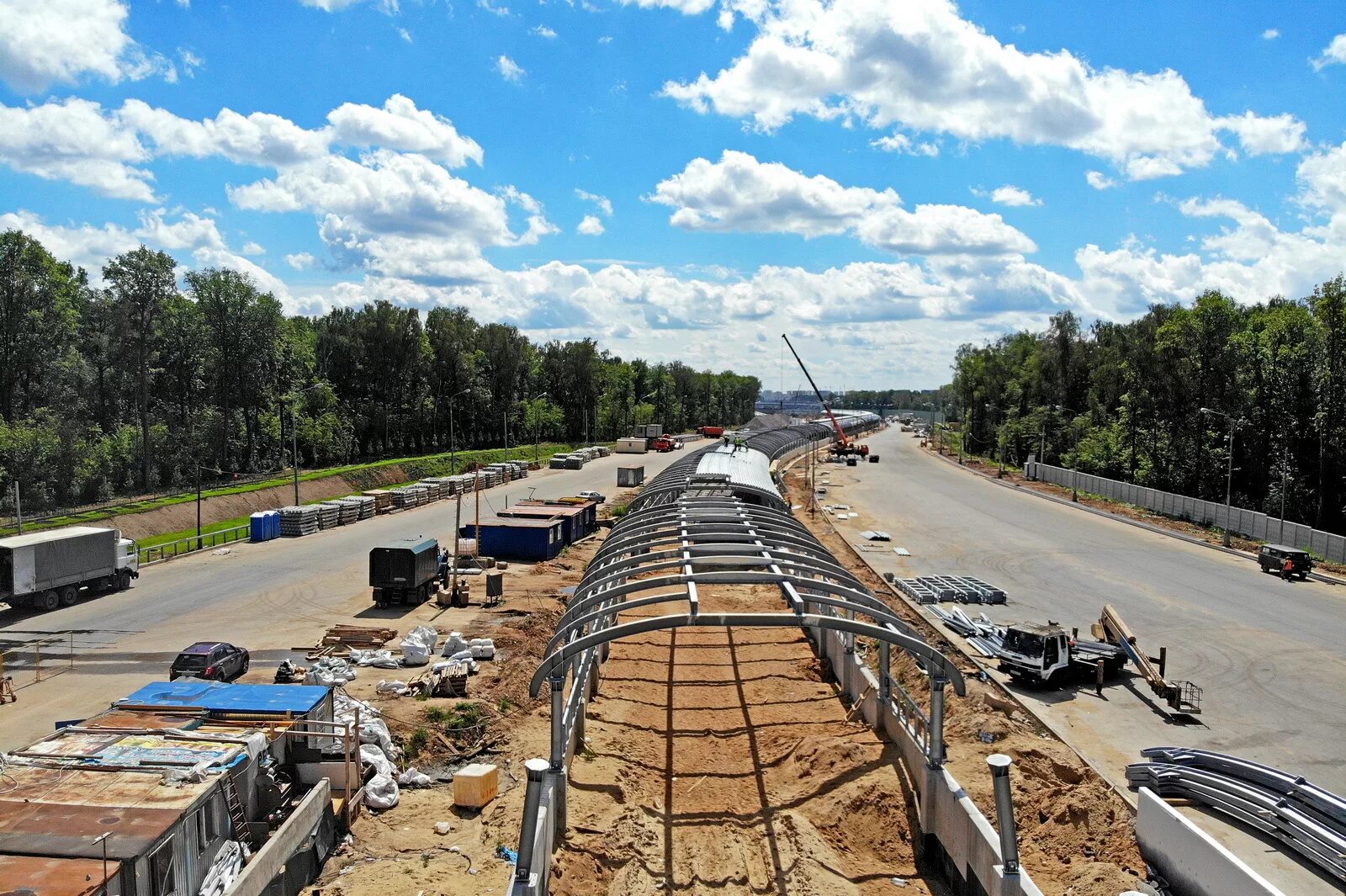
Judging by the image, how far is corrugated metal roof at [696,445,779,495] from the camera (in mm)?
39322

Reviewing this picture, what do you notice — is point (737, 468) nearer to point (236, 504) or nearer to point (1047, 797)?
point (1047, 797)

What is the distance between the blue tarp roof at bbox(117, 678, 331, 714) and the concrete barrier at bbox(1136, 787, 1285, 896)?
1335cm

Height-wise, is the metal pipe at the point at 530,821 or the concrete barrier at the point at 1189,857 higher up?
the metal pipe at the point at 530,821

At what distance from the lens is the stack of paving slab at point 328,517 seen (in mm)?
45406

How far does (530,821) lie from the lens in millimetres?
10094

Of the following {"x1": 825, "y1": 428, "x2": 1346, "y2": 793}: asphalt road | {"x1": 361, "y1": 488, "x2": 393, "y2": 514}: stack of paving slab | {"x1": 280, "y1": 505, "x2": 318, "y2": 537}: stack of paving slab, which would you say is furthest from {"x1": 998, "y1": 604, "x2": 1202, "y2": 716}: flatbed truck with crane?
{"x1": 361, "y1": 488, "x2": 393, "y2": 514}: stack of paving slab

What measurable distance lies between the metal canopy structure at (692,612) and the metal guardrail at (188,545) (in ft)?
77.3

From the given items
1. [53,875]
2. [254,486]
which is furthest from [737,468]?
[53,875]

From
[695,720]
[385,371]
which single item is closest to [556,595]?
[695,720]

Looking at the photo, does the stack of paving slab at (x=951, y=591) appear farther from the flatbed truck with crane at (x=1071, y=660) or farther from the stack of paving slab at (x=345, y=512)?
the stack of paving slab at (x=345, y=512)

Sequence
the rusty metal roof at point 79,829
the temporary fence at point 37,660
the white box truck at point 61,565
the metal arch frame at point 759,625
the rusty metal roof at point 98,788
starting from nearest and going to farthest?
1. the rusty metal roof at point 79,829
2. the rusty metal roof at point 98,788
3. the metal arch frame at point 759,625
4. the temporary fence at point 37,660
5. the white box truck at point 61,565

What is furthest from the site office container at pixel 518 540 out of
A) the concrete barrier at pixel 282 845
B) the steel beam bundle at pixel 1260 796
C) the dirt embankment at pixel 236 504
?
the steel beam bundle at pixel 1260 796

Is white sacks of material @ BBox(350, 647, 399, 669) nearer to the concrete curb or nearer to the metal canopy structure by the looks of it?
the metal canopy structure

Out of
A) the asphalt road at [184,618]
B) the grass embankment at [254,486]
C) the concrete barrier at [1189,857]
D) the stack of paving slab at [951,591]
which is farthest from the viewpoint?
the grass embankment at [254,486]
